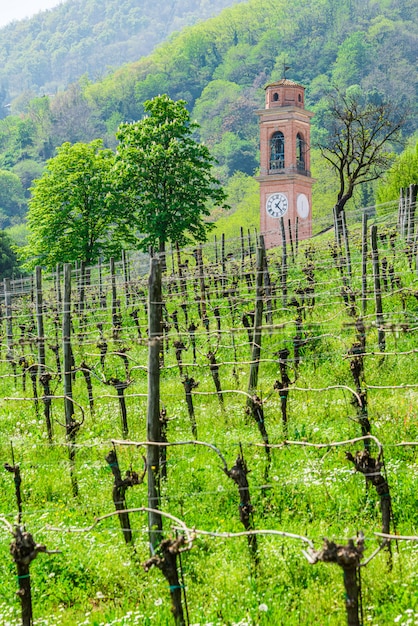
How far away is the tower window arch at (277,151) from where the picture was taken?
5694cm

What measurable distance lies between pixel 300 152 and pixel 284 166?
251 cm

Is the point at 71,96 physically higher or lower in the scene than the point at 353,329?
higher

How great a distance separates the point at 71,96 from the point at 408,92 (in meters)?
61.1

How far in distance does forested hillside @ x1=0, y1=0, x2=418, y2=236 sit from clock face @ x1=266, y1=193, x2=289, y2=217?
6489 centimetres

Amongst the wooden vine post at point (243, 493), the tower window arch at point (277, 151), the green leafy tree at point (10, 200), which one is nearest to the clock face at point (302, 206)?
the tower window arch at point (277, 151)

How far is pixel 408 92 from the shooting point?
127 meters

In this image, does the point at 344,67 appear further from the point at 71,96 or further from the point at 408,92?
the point at 71,96

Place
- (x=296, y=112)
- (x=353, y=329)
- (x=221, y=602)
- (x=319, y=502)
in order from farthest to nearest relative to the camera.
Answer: (x=296, y=112) → (x=353, y=329) → (x=319, y=502) → (x=221, y=602)

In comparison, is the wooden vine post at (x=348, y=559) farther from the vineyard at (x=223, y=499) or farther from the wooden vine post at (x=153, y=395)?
the wooden vine post at (x=153, y=395)

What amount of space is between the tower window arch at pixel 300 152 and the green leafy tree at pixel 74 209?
24043 mm

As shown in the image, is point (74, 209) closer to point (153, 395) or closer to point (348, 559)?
point (153, 395)

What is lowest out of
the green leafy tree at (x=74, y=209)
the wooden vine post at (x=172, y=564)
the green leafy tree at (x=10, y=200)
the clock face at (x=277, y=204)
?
the wooden vine post at (x=172, y=564)

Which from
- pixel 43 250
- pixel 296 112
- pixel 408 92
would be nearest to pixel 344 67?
pixel 408 92

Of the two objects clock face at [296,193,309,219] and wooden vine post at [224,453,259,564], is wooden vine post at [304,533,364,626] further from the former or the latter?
clock face at [296,193,309,219]
